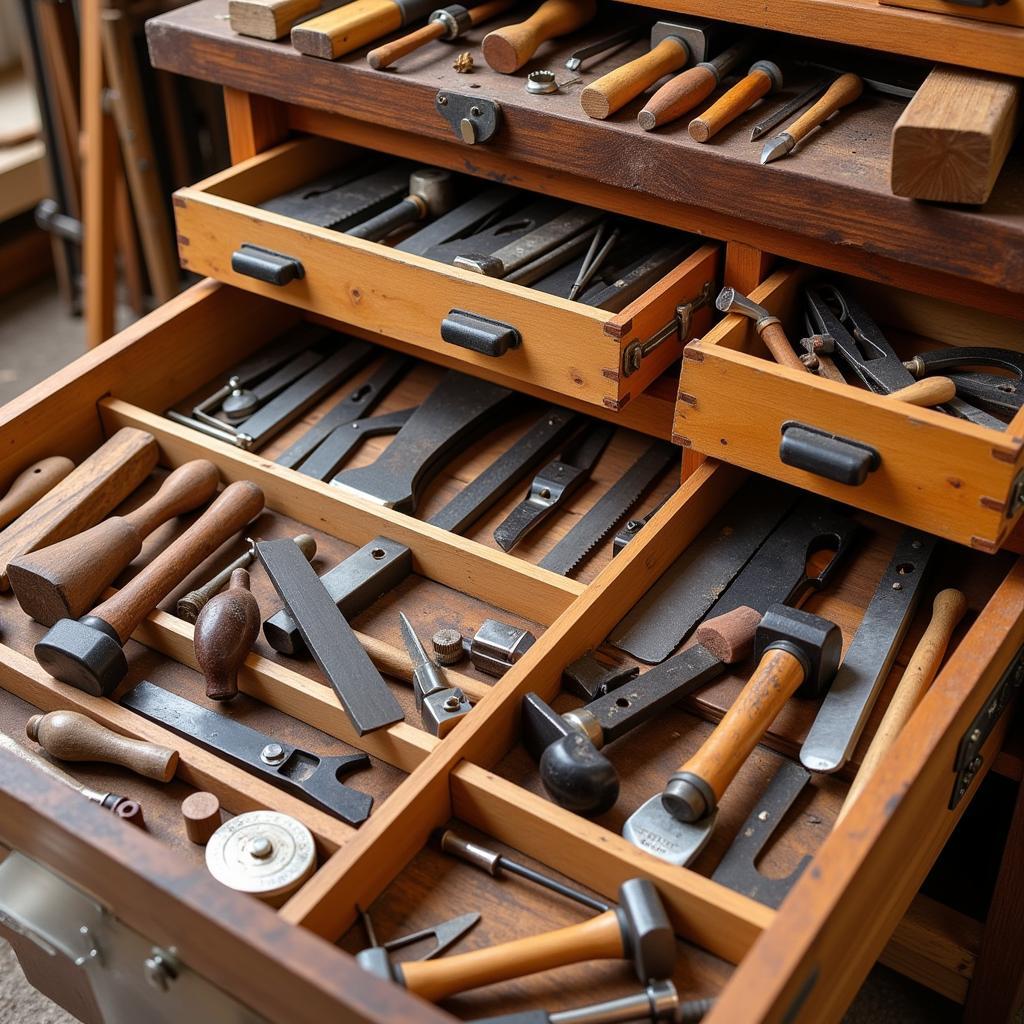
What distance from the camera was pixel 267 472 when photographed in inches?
67.8

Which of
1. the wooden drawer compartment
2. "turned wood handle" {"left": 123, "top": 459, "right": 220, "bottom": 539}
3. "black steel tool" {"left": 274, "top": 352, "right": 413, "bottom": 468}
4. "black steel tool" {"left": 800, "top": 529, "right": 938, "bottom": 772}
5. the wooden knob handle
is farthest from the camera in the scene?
"black steel tool" {"left": 274, "top": 352, "right": 413, "bottom": 468}

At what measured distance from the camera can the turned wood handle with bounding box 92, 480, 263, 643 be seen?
59.3 inches

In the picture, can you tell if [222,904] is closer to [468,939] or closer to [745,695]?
[468,939]

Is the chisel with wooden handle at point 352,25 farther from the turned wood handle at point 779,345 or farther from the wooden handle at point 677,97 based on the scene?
the turned wood handle at point 779,345

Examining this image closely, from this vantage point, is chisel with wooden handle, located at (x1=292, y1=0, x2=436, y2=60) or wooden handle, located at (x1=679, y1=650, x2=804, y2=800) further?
chisel with wooden handle, located at (x1=292, y1=0, x2=436, y2=60)

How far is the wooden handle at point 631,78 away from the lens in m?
1.52

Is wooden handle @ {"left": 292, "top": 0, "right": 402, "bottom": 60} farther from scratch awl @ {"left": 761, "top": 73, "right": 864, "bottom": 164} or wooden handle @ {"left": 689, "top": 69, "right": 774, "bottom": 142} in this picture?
scratch awl @ {"left": 761, "top": 73, "right": 864, "bottom": 164}

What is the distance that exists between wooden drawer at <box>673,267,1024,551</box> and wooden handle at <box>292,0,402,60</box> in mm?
662

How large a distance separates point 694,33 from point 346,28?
0.47 meters

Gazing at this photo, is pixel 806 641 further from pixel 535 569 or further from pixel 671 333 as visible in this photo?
pixel 671 333

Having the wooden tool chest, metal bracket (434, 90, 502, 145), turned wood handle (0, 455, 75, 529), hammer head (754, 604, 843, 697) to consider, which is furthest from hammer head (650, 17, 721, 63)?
turned wood handle (0, 455, 75, 529)

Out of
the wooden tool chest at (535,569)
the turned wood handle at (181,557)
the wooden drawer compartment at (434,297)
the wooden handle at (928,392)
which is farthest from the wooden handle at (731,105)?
the turned wood handle at (181,557)

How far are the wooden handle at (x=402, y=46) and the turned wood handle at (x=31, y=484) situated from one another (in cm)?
70

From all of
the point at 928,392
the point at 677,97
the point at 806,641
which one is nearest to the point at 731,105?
the point at 677,97
